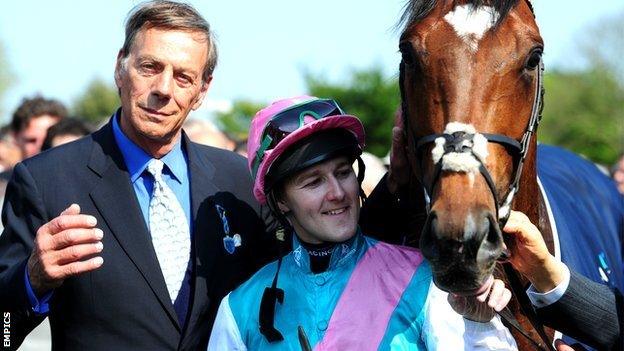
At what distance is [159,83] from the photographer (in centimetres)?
378

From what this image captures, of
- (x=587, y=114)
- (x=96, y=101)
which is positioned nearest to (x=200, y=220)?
(x=587, y=114)

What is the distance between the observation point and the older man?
3652mm

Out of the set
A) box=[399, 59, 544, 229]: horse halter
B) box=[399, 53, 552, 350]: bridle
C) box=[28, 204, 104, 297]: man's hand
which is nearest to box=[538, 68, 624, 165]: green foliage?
box=[399, 53, 552, 350]: bridle

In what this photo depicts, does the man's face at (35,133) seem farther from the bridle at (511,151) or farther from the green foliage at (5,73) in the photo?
the green foliage at (5,73)

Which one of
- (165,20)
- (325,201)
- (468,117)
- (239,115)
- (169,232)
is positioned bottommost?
(239,115)

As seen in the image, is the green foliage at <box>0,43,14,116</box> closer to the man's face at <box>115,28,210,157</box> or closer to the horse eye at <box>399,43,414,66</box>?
the man's face at <box>115,28,210,157</box>

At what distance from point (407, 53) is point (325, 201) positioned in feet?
1.91

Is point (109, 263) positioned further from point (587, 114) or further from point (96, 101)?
point (96, 101)

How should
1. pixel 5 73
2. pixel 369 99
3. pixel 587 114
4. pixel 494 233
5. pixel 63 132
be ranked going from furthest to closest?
pixel 587 114 < pixel 5 73 < pixel 369 99 < pixel 63 132 < pixel 494 233

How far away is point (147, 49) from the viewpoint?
3.81 metres

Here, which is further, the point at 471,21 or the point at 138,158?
the point at 138,158

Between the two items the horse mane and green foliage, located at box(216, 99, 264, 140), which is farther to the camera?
green foliage, located at box(216, 99, 264, 140)

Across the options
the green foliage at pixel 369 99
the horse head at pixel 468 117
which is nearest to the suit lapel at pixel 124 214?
the horse head at pixel 468 117

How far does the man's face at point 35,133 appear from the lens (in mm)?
8633
